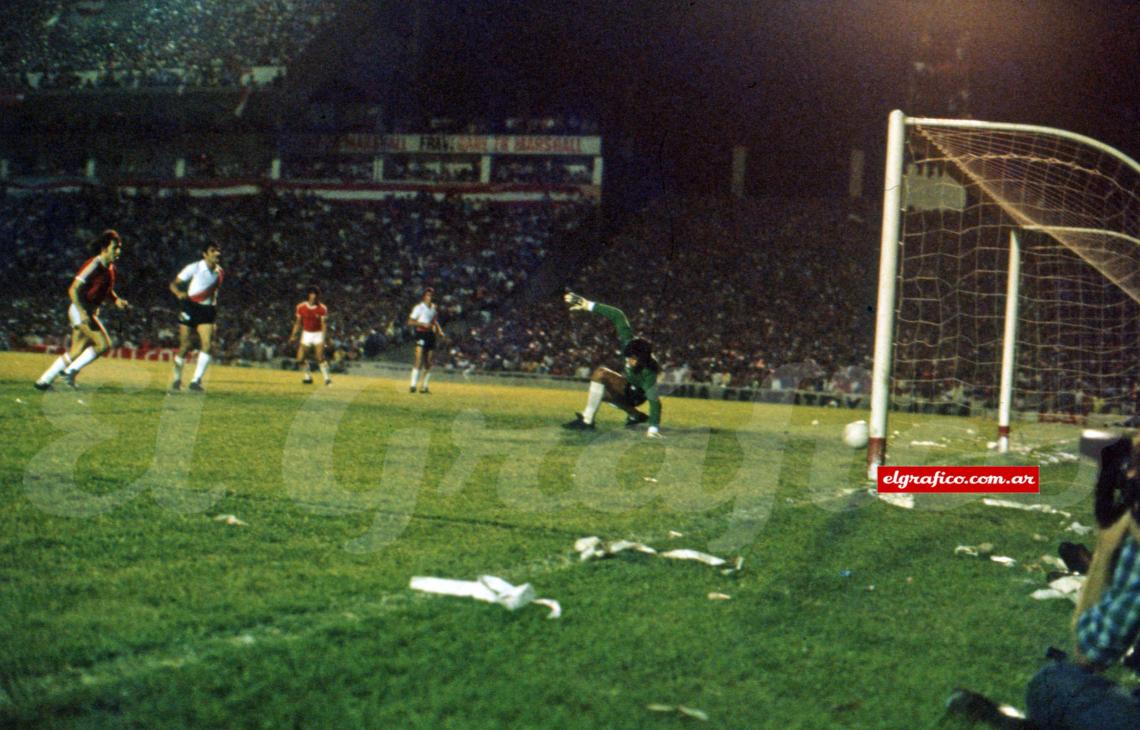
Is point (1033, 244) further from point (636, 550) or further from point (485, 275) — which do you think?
point (485, 275)

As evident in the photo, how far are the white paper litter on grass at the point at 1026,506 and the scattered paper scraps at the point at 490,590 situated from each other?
522cm

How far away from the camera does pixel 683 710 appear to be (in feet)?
10.1

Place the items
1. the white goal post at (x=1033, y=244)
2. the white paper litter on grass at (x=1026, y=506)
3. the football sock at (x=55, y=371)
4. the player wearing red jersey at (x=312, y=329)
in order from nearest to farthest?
the white paper litter on grass at (x=1026, y=506) < the white goal post at (x=1033, y=244) < the football sock at (x=55, y=371) < the player wearing red jersey at (x=312, y=329)

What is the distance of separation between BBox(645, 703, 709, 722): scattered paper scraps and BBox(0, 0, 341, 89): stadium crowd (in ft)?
147

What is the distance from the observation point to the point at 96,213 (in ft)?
137

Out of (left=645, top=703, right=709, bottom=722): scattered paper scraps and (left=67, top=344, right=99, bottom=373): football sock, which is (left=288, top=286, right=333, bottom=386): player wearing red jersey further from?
(left=645, top=703, right=709, bottom=722): scattered paper scraps

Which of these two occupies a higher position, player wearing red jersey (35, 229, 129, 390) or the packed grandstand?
Answer: the packed grandstand

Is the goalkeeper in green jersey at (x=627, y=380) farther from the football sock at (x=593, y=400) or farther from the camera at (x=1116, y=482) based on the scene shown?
the camera at (x=1116, y=482)

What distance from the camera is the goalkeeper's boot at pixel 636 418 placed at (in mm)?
12915

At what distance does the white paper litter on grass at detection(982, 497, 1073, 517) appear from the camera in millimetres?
8036

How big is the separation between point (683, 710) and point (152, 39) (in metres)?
47.3

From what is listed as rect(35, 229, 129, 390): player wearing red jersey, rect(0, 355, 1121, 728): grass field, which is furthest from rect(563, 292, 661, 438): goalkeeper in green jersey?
rect(35, 229, 129, 390): player wearing red jersey

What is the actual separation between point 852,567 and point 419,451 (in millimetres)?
4689

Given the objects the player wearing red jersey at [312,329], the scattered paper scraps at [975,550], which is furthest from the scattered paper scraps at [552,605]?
the player wearing red jersey at [312,329]
